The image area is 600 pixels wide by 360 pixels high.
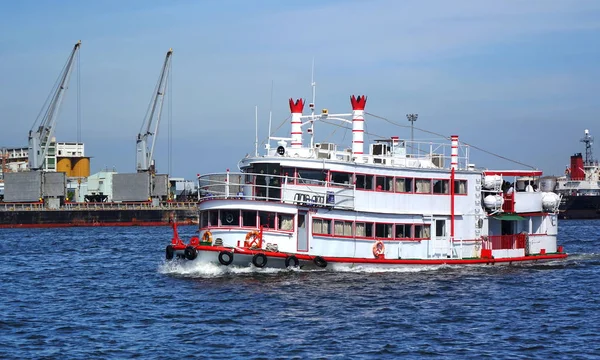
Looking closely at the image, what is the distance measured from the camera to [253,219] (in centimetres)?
3866

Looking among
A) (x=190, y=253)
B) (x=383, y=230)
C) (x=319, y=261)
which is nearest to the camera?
(x=190, y=253)

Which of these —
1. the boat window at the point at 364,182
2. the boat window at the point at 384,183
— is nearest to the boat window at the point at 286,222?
the boat window at the point at 364,182

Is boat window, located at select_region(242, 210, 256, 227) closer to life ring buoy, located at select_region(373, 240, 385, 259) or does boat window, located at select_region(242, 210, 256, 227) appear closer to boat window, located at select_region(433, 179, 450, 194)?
life ring buoy, located at select_region(373, 240, 385, 259)

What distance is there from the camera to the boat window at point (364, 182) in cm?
4081

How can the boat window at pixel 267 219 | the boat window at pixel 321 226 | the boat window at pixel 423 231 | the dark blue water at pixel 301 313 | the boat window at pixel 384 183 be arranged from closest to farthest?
the dark blue water at pixel 301 313 < the boat window at pixel 267 219 < the boat window at pixel 321 226 < the boat window at pixel 384 183 < the boat window at pixel 423 231

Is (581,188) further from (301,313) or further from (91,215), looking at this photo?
(301,313)

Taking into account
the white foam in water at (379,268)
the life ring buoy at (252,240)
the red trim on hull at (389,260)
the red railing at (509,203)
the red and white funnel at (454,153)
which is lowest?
the white foam in water at (379,268)

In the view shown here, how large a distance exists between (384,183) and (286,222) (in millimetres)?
5633

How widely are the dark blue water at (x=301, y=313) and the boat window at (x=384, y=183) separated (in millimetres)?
4070

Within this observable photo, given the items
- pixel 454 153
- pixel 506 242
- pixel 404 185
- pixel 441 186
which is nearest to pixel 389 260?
pixel 404 185

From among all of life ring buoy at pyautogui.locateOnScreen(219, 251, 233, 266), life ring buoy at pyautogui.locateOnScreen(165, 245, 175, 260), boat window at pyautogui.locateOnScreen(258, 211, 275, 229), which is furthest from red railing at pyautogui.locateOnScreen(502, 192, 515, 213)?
life ring buoy at pyautogui.locateOnScreen(165, 245, 175, 260)

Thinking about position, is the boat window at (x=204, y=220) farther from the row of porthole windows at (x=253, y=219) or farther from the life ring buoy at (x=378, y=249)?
the life ring buoy at (x=378, y=249)

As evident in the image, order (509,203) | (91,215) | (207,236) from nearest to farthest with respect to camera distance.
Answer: (207,236) < (509,203) < (91,215)

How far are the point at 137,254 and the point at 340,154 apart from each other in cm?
2321
